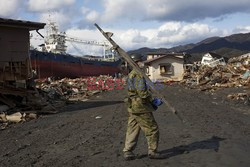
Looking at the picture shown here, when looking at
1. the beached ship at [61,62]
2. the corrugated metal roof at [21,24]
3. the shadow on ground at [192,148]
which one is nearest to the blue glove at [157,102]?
the shadow on ground at [192,148]

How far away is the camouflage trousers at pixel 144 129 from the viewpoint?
21.2 ft

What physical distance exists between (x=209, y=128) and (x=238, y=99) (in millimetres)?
9009

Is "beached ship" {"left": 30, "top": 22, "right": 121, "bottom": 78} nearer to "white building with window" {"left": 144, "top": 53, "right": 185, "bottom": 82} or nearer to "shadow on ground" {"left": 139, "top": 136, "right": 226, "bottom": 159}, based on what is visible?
"white building with window" {"left": 144, "top": 53, "right": 185, "bottom": 82}

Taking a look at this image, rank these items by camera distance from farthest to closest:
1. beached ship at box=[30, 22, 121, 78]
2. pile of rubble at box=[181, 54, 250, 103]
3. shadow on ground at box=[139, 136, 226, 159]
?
beached ship at box=[30, 22, 121, 78] → pile of rubble at box=[181, 54, 250, 103] → shadow on ground at box=[139, 136, 226, 159]

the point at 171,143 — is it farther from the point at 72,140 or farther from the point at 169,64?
the point at 169,64

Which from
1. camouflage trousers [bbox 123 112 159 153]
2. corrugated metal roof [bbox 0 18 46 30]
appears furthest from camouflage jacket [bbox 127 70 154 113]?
corrugated metal roof [bbox 0 18 46 30]

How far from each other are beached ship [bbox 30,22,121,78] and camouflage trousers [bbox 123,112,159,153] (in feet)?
90.8

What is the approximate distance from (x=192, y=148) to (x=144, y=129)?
1359mm

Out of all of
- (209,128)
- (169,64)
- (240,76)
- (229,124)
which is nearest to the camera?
(209,128)

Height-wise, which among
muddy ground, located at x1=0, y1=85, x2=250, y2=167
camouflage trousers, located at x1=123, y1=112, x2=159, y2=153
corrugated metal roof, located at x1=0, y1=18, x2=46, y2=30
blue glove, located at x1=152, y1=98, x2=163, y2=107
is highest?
corrugated metal roof, located at x1=0, y1=18, x2=46, y2=30

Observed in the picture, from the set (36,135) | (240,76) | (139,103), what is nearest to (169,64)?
(240,76)

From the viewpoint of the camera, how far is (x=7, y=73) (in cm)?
1653

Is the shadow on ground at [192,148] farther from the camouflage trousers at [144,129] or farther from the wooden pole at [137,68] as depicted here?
the wooden pole at [137,68]

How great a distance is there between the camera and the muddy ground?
657 centimetres
